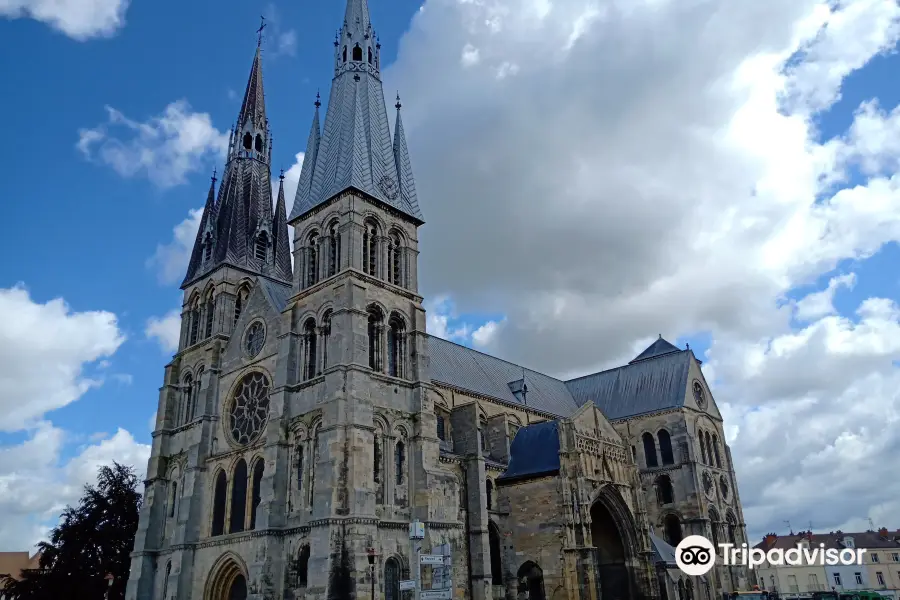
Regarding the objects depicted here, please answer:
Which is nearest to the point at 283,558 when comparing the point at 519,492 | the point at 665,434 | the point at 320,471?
the point at 320,471

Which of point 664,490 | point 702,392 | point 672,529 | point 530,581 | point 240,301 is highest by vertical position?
point 240,301

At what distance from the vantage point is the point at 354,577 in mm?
24203

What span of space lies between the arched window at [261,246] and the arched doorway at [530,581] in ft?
69.8

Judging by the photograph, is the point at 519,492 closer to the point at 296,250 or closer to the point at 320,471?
the point at 320,471

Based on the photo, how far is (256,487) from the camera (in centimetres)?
3005

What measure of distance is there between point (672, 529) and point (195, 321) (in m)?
30.1

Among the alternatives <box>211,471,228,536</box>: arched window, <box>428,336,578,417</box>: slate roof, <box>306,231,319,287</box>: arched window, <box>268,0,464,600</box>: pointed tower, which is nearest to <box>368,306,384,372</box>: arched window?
<box>268,0,464,600</box>: pointed tower

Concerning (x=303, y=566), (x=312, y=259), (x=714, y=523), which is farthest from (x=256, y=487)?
(x=714, y=523)

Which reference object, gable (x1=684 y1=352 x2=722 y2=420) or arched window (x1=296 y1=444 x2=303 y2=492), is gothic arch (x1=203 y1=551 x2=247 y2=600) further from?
gable (x1=684 y1=352 x2=722 y2=420)

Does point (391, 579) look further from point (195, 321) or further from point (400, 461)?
point (195, 321)

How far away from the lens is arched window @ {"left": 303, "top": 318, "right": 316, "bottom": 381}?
29.7 meters

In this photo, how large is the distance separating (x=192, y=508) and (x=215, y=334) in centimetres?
865

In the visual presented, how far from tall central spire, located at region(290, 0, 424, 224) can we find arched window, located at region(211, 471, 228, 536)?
12358 mm
